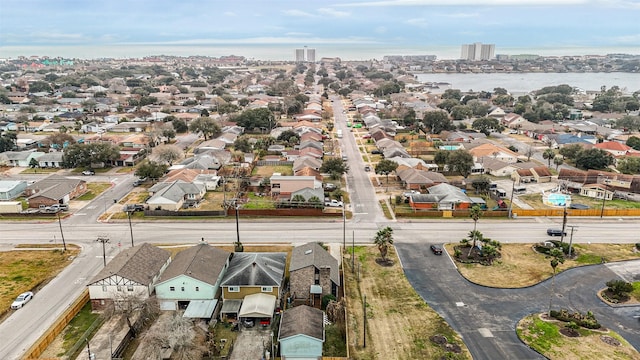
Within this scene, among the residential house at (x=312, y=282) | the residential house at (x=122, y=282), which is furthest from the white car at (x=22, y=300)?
the residential house at (x=312, y=282)

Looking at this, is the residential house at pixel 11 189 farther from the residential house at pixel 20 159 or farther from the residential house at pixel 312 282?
the residential house at pixel 312 282

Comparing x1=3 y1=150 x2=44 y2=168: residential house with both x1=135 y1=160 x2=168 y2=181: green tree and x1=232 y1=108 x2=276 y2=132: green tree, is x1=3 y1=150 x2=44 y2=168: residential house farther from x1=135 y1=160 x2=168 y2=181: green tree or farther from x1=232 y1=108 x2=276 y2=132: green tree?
x1=232 y1=108 x2=276 y2=132: green tree

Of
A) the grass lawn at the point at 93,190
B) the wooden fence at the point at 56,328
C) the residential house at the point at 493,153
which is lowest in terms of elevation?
the wooden fence at the point at 56,328

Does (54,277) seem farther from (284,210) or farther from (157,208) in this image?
(284,210)

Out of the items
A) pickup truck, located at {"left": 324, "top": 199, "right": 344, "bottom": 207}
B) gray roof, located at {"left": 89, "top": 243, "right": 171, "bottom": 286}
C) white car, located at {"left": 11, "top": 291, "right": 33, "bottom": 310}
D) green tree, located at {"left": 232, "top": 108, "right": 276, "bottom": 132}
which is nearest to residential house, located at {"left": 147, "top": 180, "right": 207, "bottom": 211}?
gray roof, located at {"left": 89, "top": 243, "right": 171, "bottom": 286}

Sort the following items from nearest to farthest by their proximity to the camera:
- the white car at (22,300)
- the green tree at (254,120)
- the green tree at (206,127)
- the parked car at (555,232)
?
the white car at (22,300), the parked car at (555,232), the green tree at (206,127), the green tree at (254,120)

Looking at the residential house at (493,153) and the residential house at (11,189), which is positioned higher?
the residential house at (493,153)

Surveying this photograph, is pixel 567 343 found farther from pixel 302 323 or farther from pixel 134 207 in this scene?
pixel 134 207
